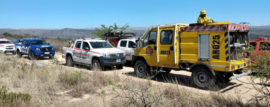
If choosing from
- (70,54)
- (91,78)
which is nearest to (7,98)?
(91,78)

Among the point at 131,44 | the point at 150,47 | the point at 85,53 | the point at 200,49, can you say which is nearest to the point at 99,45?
the point at 85,53

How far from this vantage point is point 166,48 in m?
8.77

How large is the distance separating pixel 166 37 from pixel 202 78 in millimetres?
2109

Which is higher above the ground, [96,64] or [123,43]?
[123,43]

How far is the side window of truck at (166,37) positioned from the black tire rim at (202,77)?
1.65 meters

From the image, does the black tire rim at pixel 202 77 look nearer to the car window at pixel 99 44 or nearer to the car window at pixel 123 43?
the car window at pixel 99 44

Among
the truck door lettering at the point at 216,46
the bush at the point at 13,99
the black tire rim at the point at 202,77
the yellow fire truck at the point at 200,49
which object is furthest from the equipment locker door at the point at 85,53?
the truck door lettering at the point at 216,46

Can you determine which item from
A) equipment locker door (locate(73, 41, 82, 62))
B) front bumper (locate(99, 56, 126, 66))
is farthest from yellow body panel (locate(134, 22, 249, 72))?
equipment locker door (locate(73, 41, 82, 62))

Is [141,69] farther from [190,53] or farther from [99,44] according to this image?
Answer: [99,44]

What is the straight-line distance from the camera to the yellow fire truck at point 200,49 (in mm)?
7250

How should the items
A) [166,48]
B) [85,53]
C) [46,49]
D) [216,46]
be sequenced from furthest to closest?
[46,49], [85,53], [166,48], [216,46]

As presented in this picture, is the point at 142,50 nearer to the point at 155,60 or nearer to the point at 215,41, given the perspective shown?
the point at 155,60

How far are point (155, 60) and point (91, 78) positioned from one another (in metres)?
2.71

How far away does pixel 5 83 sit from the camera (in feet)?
24.5
